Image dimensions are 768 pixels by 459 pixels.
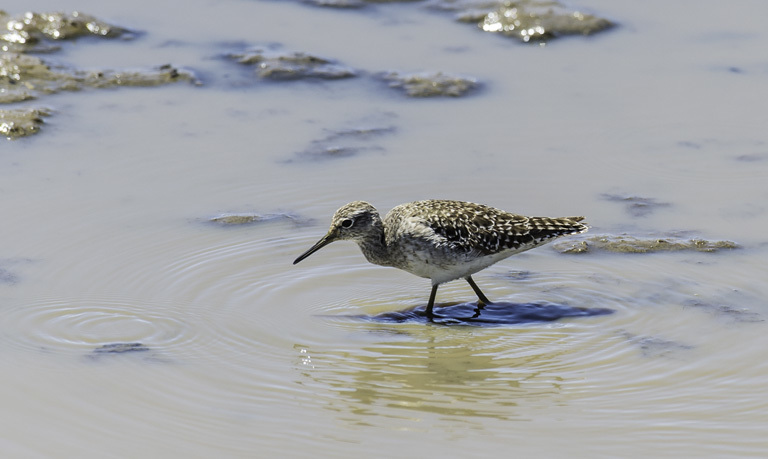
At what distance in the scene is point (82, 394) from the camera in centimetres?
727

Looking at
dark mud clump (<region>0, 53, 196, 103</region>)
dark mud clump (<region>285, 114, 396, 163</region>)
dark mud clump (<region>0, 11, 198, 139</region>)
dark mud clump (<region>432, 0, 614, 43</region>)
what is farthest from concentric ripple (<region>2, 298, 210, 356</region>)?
dark mud clump (<region>432, 0, 614, 43</region>)

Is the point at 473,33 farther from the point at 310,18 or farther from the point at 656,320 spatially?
the point at 656,320

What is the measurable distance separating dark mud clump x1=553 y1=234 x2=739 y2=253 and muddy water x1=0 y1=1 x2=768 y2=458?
0.39 ft

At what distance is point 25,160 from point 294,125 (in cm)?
305

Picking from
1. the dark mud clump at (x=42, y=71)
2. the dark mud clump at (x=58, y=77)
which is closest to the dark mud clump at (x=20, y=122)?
the dark mud clump at (x=42, y=71)

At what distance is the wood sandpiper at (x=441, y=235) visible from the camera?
901 cm

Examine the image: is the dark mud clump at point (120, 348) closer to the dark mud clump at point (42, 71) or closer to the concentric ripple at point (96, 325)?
the concentric ripple at point (96, 325)

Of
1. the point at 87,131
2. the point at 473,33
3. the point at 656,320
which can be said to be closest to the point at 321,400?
the point at 656,320

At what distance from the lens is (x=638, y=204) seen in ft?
35.1

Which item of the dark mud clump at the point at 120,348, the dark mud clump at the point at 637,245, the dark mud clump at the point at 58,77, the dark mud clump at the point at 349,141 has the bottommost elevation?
the dark mud clump at the point at 120,348

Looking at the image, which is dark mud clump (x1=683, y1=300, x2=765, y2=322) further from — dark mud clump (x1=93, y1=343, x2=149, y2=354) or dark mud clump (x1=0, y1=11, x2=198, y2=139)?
dark mud clump (x1=0, y1=11, x2=198, y2=139)

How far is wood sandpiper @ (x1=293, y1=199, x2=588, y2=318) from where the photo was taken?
901cm

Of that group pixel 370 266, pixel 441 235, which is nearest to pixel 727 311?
pixel 441 235

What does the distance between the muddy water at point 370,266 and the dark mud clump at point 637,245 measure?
0.12m
